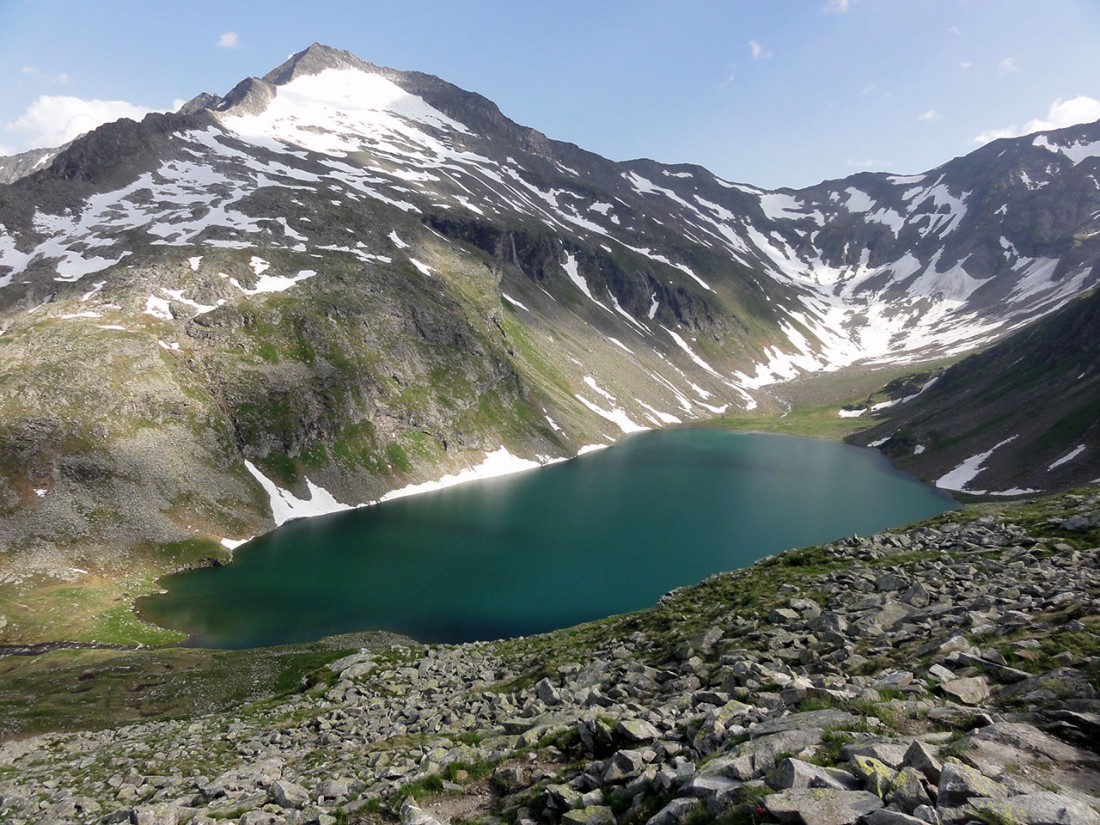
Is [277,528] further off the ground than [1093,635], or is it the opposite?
[1093,635]

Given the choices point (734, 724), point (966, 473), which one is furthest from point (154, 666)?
point (966, 473)

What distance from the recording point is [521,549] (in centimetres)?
7038

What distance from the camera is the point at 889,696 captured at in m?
11.5

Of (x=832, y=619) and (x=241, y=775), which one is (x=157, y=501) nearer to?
(x=241, y=775)

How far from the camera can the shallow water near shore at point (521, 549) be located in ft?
174

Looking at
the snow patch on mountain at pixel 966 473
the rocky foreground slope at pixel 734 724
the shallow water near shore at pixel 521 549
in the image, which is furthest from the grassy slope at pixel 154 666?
the snow patch on mountain at pixel 966 473

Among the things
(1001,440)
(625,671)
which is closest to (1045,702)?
(625,671)

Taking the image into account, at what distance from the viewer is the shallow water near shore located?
53.0 m

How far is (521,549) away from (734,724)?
60.3m

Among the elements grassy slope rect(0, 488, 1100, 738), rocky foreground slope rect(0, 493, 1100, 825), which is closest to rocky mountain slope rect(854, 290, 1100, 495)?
grassy slope rect(0, 488, 1100, 738)

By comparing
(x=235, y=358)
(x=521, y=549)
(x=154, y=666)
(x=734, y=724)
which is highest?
(x=235, y=358)

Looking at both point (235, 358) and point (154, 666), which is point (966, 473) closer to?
point (154, 666)

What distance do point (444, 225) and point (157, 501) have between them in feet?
451

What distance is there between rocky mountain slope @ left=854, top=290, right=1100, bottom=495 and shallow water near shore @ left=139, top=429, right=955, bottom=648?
10972 millimetres
